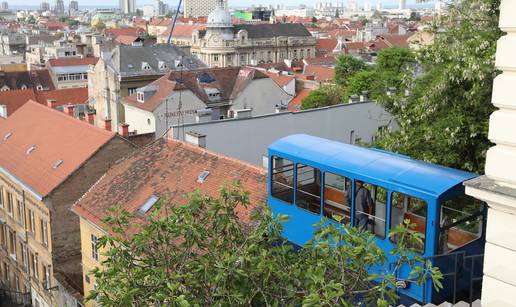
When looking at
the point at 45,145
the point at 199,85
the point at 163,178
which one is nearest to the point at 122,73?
the point at 199,85

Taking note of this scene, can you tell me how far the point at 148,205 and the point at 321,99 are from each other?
88.1 ft

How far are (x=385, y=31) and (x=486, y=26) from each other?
14297cm

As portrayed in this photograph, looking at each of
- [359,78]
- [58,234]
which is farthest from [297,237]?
[359,78]

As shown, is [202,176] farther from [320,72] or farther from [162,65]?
[320,72]

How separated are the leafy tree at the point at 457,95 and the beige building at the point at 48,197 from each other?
564 inches

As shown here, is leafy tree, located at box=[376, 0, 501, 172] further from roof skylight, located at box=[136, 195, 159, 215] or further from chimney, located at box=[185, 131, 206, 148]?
roof skylight, located at box=[136, 195, 159, 215]

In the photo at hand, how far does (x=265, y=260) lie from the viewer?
8.78m

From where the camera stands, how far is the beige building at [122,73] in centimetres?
5528

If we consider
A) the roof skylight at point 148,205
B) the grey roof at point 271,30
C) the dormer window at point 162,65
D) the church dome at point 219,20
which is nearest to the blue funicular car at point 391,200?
the roof skylight at point 148,205

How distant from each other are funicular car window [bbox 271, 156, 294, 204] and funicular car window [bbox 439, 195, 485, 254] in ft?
16.3

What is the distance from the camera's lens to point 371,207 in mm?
15047

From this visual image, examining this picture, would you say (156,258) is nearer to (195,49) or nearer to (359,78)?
(359,78)

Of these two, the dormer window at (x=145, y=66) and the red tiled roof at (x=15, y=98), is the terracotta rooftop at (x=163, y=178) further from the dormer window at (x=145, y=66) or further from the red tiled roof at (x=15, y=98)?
the red tiled roof at (x=15, y=98)

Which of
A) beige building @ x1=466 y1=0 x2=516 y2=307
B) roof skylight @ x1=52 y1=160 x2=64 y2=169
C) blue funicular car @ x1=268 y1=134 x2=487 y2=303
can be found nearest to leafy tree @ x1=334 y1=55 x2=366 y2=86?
roof skylight @ x1=52 y1=160 x2=64 y2=169
